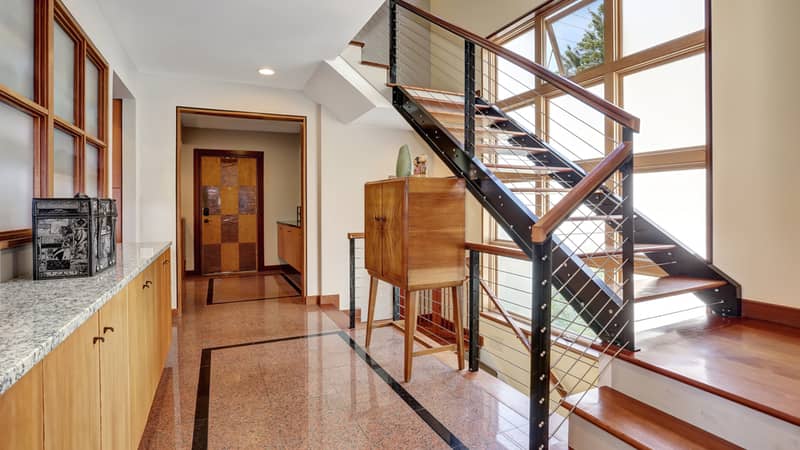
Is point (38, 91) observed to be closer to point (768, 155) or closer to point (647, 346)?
point (647, 346)

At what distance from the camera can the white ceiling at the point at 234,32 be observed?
291 cm

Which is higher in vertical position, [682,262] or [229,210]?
[229,210]

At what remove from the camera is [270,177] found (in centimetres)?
738

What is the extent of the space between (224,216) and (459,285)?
5.45 meters

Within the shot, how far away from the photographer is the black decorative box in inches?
61.7

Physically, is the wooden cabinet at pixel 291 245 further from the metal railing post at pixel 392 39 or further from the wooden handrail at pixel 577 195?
the wooden handrail at pixel 577 195

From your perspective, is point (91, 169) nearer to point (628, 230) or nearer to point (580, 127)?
point (628, 230)

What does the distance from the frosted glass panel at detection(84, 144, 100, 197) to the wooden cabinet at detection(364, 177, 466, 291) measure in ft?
6.36

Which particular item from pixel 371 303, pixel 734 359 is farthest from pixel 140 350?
pixel 734 359

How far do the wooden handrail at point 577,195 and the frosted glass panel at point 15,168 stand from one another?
207 cm

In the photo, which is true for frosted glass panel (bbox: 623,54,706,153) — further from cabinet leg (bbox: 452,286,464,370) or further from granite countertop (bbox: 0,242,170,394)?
granite countertop (bbox: 0,242,170,394)

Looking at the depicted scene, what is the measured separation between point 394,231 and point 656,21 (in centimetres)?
236

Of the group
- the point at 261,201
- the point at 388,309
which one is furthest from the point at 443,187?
the point at 261,201

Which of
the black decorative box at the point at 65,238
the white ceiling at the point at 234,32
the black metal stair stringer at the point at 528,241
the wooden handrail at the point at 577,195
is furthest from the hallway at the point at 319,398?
the white ceiling at the point at 234,32
